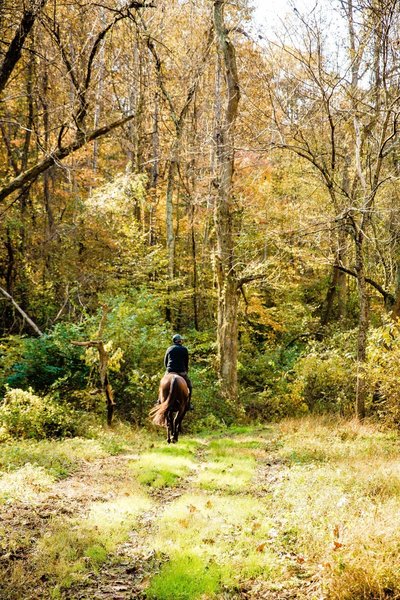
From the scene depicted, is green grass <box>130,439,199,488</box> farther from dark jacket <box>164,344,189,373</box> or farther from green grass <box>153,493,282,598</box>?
dark jacket <box>164,344,189,373</box>

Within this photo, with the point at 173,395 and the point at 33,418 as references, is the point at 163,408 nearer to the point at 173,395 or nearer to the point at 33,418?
the point at 173,395

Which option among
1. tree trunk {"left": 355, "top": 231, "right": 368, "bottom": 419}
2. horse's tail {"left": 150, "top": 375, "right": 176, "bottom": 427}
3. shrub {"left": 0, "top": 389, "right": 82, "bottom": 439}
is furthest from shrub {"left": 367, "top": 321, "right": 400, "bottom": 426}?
shrub {"left": 0, "top": 389, "right": 82, "bottom": 439}

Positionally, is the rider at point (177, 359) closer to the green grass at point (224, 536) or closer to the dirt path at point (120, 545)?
the dirt path at point (120, 545)

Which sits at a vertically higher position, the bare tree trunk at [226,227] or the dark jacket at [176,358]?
the bare tree trunk at [226,227]

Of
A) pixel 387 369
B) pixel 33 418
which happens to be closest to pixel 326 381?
pixel 387 369

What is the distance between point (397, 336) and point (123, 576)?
9442 mm

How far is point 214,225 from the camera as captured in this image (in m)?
18.5

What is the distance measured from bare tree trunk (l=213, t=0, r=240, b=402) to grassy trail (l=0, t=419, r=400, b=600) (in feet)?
24.7

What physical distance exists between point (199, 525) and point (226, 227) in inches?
469

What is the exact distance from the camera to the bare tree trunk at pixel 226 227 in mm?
15672

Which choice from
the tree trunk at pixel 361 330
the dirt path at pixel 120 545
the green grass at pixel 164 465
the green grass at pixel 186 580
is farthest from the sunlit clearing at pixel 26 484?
the tree trunk at pixel 361 330

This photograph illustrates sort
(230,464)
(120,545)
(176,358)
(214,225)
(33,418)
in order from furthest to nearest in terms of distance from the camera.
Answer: (214,225) → (176,358) → (33,418) → (230,464) → (120,545)

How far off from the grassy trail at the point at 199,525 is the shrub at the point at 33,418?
1.60 m

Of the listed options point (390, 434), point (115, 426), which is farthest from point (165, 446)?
point (390, 434)
